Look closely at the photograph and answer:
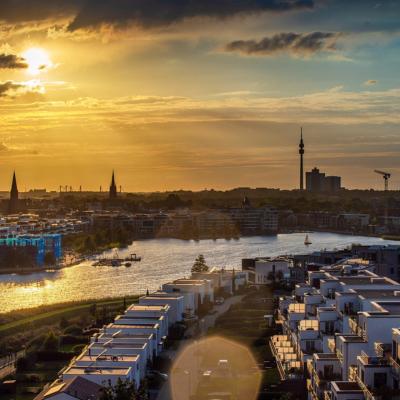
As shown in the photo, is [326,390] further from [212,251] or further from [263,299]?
[212,251]

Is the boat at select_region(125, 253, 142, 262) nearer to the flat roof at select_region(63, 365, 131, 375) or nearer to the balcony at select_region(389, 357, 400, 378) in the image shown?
the flat roof at select_region(63, 365, 131, 375)

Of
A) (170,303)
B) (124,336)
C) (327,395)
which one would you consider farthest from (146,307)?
(327,395)

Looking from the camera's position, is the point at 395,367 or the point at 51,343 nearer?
the point at 395,367


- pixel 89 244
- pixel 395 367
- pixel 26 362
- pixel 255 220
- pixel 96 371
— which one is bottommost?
pixel 26 362

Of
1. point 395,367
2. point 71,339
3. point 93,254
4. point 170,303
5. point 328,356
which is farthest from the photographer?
point 93,254

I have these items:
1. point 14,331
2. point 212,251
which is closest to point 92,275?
point 212,251

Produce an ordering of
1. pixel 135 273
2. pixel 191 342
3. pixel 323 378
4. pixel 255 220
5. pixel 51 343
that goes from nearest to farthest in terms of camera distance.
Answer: pixel 323 378
pixel 51 343
pixel 191 342
pixel 135 273
pixel 255 220

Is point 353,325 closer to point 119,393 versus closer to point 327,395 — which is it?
point 327,395

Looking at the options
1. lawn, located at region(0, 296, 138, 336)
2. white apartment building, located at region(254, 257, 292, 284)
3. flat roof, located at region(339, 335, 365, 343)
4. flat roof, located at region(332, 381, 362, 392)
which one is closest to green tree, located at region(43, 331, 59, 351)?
lawn, located at region(0, 296, 138, 336)
